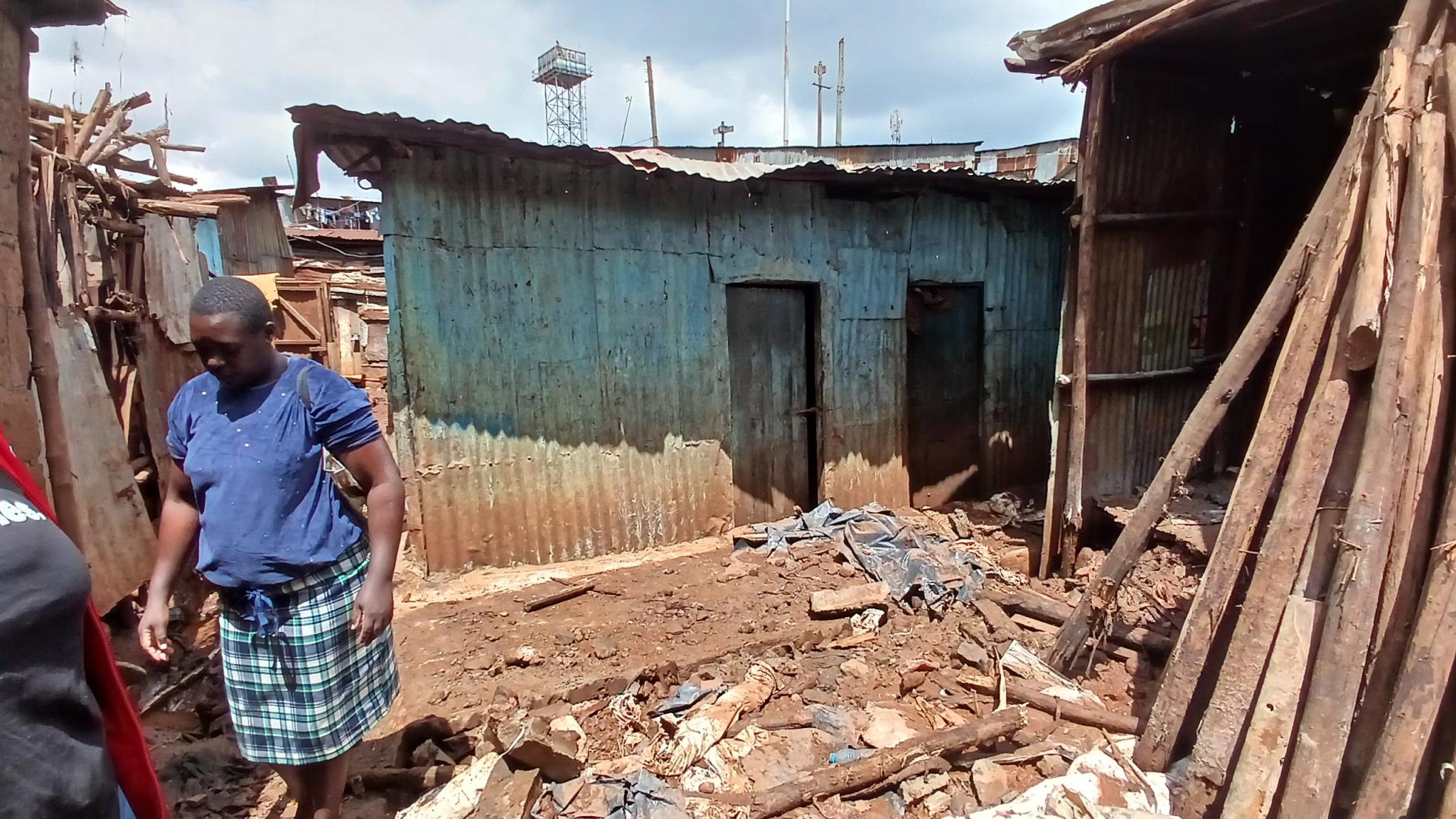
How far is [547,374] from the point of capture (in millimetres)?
5770

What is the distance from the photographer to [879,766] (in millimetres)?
3123

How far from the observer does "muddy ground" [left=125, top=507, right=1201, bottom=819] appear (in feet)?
11.0

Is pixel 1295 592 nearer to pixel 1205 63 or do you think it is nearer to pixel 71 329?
pixel 1205 63

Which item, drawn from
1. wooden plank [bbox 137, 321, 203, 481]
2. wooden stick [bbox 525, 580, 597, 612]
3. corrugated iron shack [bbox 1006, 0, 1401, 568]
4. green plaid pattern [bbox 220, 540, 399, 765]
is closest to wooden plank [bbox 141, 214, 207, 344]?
wooden plank [bbox 137, 321, 203, 481]

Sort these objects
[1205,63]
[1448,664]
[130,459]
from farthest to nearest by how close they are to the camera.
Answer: [1205,63] < [130,459] < [1448,664]

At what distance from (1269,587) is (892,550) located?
3.01m

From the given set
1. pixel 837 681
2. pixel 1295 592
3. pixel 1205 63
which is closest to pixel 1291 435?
pixel 1295 592

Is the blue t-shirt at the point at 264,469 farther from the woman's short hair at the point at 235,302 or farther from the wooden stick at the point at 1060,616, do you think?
the wooden stick at the point at 1060,616

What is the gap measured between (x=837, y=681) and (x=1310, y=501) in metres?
2.49

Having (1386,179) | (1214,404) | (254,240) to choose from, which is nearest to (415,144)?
(1214,404)

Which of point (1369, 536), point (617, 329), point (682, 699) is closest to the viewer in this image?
Answer: point (1369, 536)

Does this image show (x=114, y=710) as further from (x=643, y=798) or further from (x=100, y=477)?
(x=100, y=477)

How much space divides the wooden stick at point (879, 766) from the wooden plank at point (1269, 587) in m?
0.83

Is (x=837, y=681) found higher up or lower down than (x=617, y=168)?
lower down
